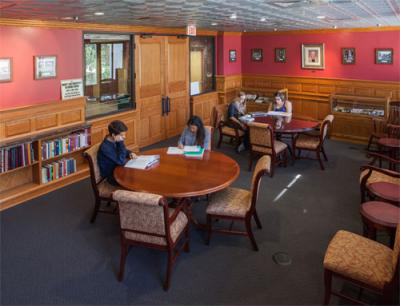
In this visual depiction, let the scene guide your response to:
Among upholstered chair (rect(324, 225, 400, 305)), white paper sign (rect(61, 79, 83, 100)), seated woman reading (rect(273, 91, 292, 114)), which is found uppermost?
white paper sign (rect(61, 79, 83, 100))

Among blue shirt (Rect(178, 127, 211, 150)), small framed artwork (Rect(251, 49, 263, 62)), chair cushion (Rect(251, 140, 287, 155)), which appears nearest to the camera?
blue shirt (Rect(178, 127, 211, 150))

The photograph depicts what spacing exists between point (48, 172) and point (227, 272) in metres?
3.31

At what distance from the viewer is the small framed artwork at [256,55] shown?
10920 millimetres

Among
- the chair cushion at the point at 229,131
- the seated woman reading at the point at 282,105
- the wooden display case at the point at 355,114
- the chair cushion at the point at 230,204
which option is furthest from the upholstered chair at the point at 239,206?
the wooden display case at the point at 355,114

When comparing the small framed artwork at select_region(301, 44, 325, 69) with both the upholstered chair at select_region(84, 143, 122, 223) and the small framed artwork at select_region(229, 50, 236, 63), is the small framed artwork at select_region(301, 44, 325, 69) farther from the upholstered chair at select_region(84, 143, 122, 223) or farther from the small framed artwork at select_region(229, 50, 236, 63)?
the upholstered chair at select_region(84, 143, 122, 223)

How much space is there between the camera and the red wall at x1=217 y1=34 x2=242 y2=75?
1040 cm

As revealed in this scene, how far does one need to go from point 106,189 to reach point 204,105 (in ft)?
19.4

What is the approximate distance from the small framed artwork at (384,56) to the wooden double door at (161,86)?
4311 millimetres

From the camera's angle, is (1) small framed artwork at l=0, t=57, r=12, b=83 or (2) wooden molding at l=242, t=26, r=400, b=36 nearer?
(1) small framed artwork at l=0, t=57, r=12, b=83

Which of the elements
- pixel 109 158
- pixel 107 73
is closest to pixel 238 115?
pixel 107 73

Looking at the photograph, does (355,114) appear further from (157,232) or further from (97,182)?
(157,232)

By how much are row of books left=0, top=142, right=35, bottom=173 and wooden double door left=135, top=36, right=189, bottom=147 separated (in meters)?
2.92

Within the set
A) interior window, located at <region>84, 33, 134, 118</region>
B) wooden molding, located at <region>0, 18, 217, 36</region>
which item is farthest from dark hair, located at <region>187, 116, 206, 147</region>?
wooden molding, located at <region>0, 18, 217, 36</region>

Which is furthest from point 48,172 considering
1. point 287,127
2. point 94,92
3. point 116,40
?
point 287,127
